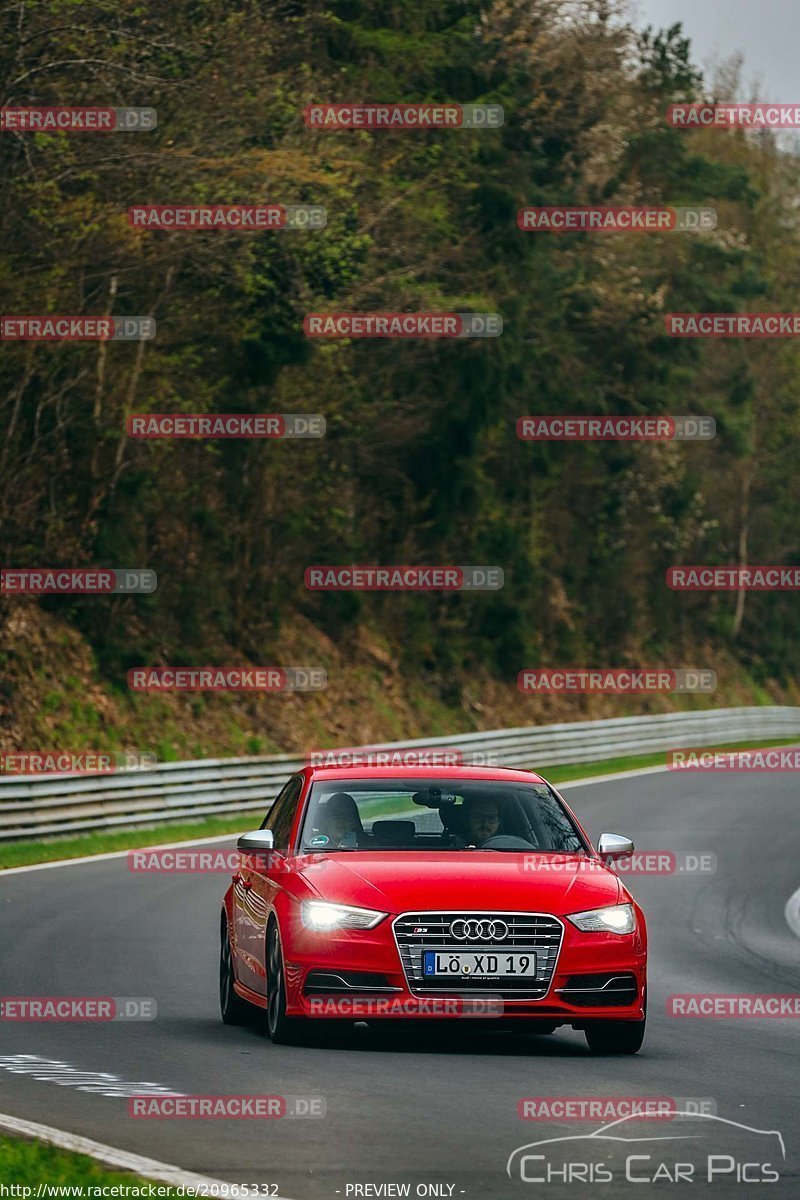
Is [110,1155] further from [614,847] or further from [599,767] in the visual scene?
[599,767]

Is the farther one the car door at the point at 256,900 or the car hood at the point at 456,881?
the car door at the point at 256,900

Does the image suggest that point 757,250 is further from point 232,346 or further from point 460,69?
point 232,346

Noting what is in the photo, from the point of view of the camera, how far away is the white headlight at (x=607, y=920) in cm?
991

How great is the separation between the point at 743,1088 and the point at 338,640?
34.3m

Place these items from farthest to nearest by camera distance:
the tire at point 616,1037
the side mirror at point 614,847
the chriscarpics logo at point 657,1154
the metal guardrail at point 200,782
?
the metal guardrail at point 200,782 < the side mirror at point 614,847 < the tire at point 616,1037 < the chriscarpics logo at point 657,1154

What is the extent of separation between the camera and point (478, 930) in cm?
977

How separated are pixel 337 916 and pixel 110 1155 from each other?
2.81m

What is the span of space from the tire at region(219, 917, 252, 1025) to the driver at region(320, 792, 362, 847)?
1252 mm

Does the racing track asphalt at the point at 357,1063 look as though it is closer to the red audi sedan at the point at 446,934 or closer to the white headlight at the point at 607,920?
the red audi sedan at the point at 446,934

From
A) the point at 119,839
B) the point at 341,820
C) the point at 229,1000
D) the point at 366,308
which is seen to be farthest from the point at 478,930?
the point at 366,308

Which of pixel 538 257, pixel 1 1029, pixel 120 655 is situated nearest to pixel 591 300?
pixel 538 257

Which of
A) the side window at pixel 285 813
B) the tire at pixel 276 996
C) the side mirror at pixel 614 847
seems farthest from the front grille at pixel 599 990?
the side window at pixel 285 813

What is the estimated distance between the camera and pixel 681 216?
52656 mm

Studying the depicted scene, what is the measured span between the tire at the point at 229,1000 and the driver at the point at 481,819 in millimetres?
1690
